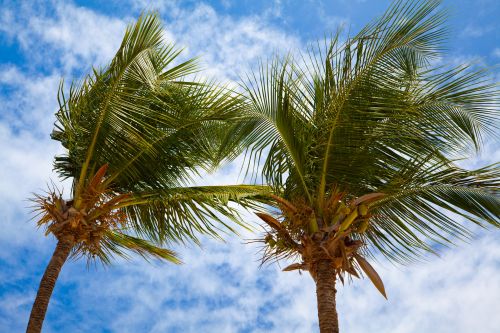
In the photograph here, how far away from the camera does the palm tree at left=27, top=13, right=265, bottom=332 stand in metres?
8.41

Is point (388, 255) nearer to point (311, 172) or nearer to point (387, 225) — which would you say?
point (387, 225)

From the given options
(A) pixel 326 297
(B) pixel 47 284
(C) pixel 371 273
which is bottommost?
(A) pixel 326 297

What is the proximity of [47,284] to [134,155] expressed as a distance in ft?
7.32

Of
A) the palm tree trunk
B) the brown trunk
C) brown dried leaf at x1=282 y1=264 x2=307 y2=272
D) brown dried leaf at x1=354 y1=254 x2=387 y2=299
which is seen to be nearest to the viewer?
the palm tree trunk

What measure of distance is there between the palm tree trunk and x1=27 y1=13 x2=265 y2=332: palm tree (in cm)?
262

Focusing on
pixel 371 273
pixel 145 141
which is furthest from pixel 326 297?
pixel 145 141

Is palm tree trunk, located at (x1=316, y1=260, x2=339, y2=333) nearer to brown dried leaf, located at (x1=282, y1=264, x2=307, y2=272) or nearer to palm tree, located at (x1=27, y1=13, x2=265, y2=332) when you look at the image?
brown dried leaf, located at (x1=282, y1=264, x2=307, y2=272)

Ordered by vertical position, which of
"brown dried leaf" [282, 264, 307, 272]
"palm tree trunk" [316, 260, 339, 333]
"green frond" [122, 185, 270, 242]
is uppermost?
"green frond" [122, 185, 270, 242]

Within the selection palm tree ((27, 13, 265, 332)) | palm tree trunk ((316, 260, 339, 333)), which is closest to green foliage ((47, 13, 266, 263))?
palm tree ((27, 13, 265, 332))

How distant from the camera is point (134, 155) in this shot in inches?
344

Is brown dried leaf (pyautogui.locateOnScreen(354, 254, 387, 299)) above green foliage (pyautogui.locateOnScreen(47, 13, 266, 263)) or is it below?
below

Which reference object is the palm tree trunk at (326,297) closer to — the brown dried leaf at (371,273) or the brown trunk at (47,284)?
the brown dried leaf at (371,273)

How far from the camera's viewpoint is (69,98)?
8539mm

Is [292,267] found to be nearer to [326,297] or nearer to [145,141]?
[326,297]
